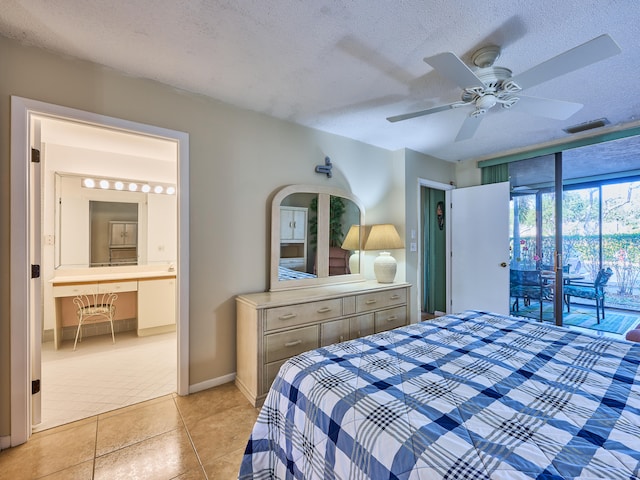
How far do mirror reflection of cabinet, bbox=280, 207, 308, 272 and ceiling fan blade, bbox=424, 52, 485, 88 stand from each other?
1.70 meters

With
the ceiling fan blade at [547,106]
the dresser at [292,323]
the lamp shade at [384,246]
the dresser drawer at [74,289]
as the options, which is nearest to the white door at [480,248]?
the lamp shade at [384,246]

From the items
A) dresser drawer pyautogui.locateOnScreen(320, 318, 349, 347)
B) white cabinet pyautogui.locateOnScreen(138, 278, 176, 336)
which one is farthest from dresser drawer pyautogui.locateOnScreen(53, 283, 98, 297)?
dresser drawer pyautogui.locateOnScreen(320, 318, 349, 347)

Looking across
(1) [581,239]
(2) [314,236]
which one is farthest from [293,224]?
(1) [581,239]

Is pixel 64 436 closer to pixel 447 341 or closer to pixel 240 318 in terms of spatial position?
pixel 240 318

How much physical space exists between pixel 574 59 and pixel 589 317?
400cm

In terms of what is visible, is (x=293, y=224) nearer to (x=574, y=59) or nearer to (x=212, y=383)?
(x=212, y=383)

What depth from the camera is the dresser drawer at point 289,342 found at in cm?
222

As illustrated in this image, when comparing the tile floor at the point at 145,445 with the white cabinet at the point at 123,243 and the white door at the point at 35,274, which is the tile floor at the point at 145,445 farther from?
the white cabinet at the point at 123,243

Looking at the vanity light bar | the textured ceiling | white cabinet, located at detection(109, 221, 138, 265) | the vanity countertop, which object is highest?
the textured ceiling

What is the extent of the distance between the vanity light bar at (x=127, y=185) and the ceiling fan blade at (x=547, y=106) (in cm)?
422

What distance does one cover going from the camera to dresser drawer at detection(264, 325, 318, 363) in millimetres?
2217

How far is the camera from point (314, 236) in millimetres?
3010

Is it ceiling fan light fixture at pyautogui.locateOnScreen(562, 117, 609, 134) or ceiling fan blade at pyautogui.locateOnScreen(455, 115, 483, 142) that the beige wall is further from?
ceiling fan light fixture at pyautogui.locateOnScreen(562, 117, 609, 134)

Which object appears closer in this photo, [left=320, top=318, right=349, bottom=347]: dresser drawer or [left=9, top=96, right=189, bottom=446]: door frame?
[left=9, top=96, right=189, bottom=446]: door frame
